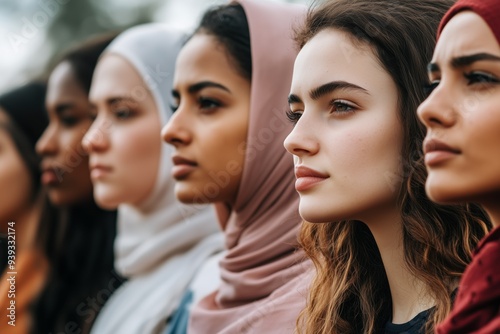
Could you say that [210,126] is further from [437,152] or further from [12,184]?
[12,184]

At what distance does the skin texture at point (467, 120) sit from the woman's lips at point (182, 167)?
1.52 m

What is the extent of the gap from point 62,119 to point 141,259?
42.2 inches

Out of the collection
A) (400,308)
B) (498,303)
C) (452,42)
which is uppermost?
(452,42)

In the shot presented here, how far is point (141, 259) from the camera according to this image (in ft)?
14.9

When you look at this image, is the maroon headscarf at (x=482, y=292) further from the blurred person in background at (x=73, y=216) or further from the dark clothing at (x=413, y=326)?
the blurred person in background at (x=73, y=216)

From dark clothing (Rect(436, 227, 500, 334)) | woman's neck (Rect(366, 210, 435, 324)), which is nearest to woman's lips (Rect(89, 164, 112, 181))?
woman's neck (Rect(366, 210, 435, 324))

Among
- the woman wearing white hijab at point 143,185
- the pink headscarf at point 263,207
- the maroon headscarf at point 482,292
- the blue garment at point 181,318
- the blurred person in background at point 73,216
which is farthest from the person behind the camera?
the blurred person in background at point 73,216

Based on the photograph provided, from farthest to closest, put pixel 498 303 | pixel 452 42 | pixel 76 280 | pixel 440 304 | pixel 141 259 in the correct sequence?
1. pixel 76 280
2. pixel 141 259
3. pixel 440 304
4. pixel 452 42
5. pixel 498 303

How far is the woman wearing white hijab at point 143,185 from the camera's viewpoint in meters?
4.31

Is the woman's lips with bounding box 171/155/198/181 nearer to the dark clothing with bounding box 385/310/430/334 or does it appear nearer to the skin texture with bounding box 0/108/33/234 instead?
A: the dark clothing with bounding box 385/310/430/334

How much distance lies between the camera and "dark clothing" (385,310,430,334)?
2324 mm

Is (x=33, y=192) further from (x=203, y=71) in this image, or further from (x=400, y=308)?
(x=400, y=308)

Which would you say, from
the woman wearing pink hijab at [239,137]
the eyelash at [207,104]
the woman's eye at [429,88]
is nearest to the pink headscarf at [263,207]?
the woman wearing pink hijab at [239,137]

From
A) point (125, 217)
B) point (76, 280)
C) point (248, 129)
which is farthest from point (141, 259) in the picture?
point (248, 129)
